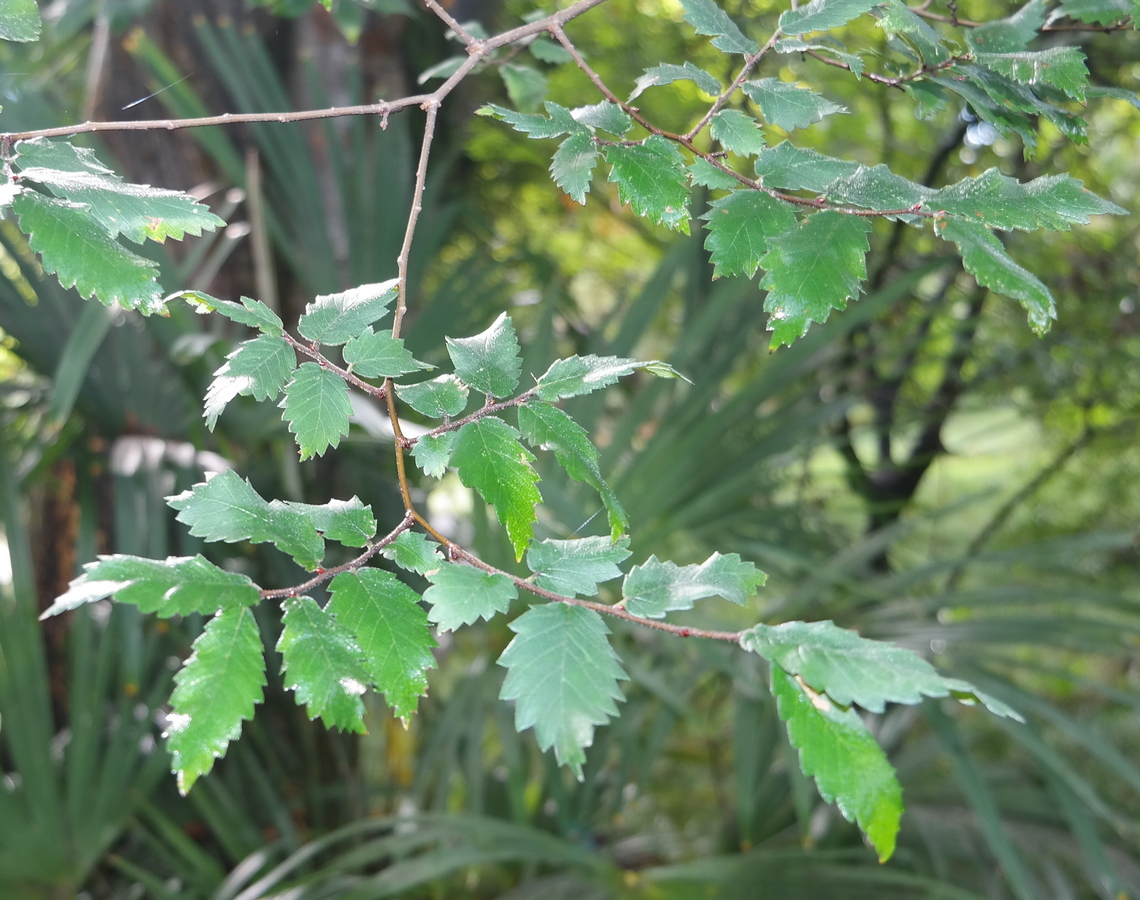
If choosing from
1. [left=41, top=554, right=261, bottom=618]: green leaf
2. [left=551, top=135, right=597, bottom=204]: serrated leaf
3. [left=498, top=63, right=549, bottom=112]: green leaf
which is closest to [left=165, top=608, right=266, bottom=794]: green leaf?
[left=41, top=554, right=261, bottom=618]: green leaf

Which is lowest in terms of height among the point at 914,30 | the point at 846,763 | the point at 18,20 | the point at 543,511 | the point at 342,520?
the point at 543,511

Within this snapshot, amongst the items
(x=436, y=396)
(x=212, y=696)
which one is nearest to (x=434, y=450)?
(x=436, y=396)

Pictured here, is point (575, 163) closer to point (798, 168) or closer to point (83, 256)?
point (798, 168)

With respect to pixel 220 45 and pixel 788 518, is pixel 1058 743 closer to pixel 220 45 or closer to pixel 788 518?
pixel 788 518

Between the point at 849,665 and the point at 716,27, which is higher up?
the point at 716,27

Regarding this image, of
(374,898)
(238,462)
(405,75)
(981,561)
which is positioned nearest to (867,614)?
(981,561)

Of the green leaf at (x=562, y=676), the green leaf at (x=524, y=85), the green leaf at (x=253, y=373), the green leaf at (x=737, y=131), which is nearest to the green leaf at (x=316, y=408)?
Result: the green leaf at (x=253, y=373)

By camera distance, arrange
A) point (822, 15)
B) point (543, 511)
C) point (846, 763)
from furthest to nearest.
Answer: point (543, 511) < point (822, 15) < point (846, 763)
